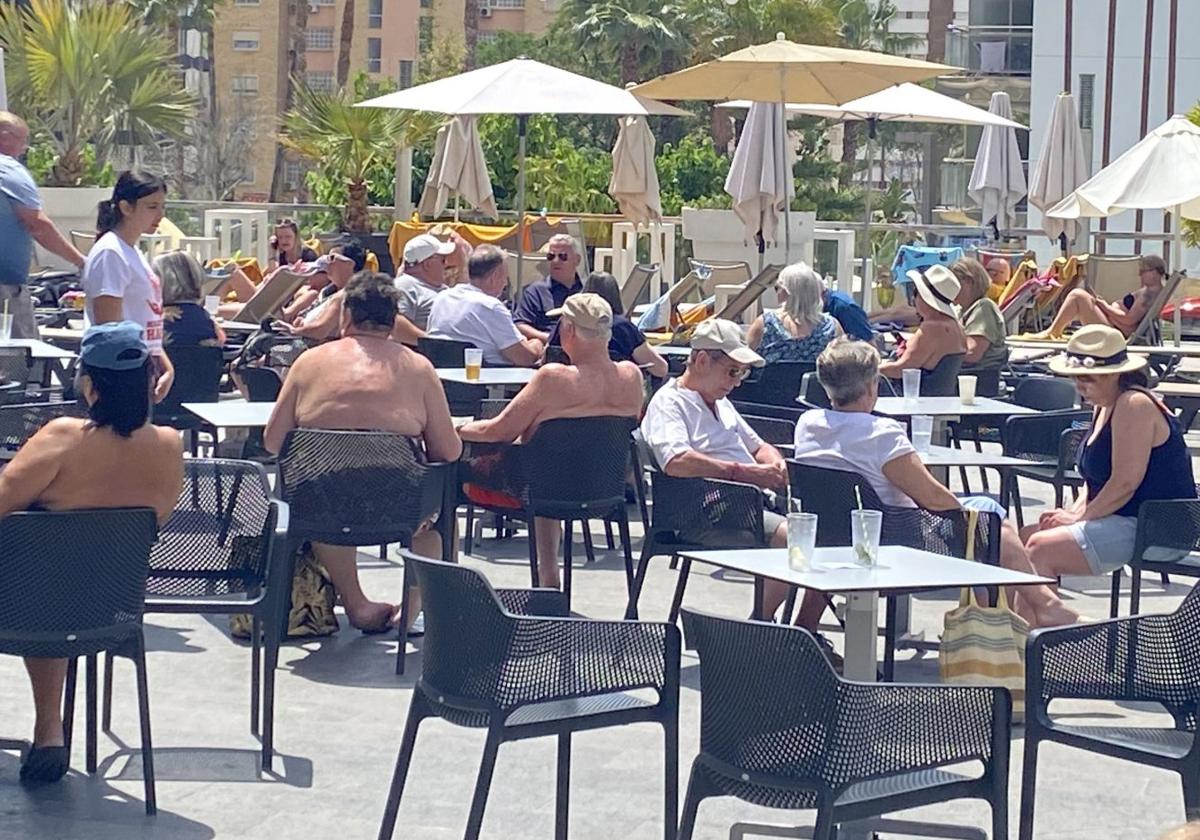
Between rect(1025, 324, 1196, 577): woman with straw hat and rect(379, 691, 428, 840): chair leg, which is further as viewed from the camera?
rect(1025, 324, 1196, 577): woman with straw hat

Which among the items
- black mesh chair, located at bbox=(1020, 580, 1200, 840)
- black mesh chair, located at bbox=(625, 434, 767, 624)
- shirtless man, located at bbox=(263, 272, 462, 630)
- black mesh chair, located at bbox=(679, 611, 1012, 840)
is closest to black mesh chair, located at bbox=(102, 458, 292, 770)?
shirtless man, located at bbox=(263, 272, 462, 630)

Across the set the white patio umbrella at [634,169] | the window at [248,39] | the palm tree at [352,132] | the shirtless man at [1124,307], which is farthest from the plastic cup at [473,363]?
the window at [248,39]

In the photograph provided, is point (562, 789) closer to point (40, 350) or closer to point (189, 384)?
point (40, 350)

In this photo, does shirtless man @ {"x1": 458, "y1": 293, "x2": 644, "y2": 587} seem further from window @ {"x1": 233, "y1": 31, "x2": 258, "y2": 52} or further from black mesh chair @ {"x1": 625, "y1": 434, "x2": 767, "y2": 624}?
window @ {"x1": 233, "y1": 31, "x2": 258, "y2": 52}

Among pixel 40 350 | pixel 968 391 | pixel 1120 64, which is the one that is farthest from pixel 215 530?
pixel 1120 64

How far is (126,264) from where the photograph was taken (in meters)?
8.33

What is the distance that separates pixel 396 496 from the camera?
23.0ft

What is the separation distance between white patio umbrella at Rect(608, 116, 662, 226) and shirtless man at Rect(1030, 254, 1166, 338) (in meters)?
4.10

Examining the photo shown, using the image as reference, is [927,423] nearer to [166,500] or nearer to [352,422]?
[352,422]

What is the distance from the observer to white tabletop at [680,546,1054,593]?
494 centimetres

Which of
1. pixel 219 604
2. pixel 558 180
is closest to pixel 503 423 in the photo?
pixel 219 604

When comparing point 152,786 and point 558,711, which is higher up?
point 558,711

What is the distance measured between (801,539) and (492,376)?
4506mm

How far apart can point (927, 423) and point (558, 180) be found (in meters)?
16.9
